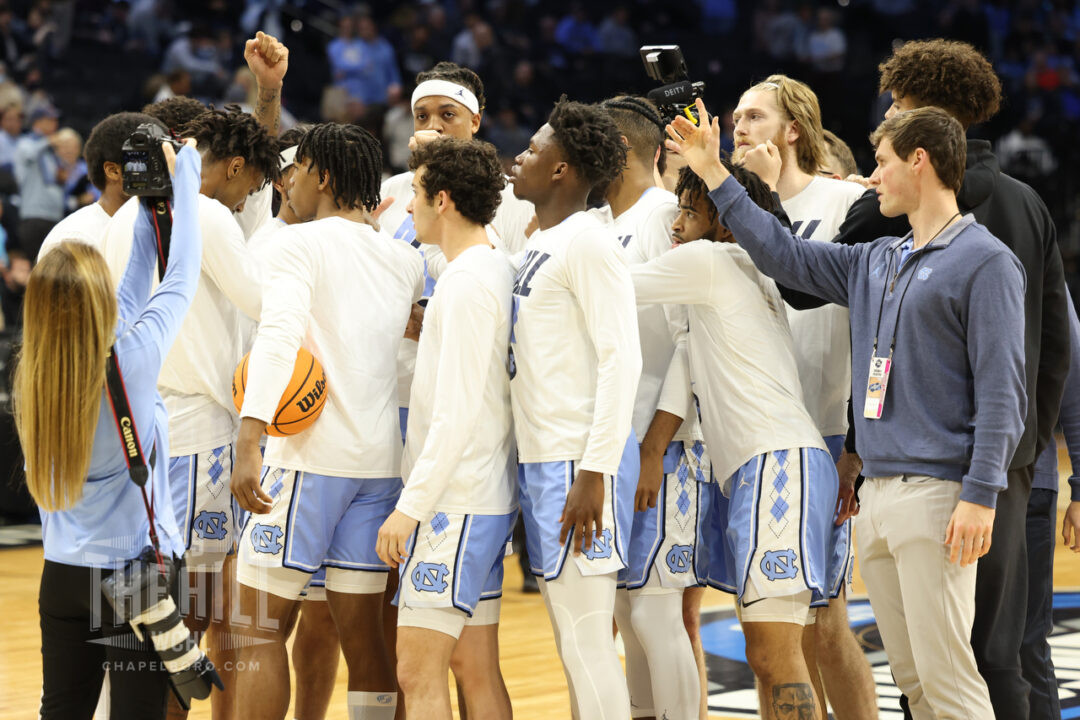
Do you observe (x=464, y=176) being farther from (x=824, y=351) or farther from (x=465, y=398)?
(x=824, y=351)

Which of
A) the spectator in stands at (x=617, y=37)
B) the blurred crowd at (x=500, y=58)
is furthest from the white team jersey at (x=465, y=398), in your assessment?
the spectator in stands at (x=617, y=37)

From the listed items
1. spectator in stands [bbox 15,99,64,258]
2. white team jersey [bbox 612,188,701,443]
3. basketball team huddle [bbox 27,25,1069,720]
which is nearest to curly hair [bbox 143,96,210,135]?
basketball team huddle [bbox 27,25,1069,720]

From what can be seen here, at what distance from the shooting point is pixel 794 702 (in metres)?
3.39

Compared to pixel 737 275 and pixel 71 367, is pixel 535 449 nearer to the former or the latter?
pixel 737 275

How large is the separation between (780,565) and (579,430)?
0.65 metres

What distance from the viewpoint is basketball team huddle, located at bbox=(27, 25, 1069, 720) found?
10.2ft

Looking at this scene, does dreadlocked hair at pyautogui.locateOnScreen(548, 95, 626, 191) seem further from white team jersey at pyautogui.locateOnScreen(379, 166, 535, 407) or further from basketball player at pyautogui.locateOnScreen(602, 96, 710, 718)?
white team jersey at pyautogui.locateOnScreen(379, 166, 535, 407)

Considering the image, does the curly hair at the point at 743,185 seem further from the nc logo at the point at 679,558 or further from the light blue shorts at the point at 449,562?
the light blue shorts at the point at 449,562

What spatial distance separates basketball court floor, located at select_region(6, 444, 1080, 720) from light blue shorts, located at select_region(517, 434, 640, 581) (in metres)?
1.57

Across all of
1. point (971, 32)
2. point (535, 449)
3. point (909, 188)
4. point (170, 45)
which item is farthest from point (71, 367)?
point (971, 32)

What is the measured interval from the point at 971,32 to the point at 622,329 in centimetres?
1344

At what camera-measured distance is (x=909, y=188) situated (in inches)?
127

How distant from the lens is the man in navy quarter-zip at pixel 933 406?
3016mm

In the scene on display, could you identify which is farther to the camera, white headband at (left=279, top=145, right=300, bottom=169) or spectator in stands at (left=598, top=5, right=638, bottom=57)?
spectator in stands at (left=598, top=5, right=638, bottom=57)
